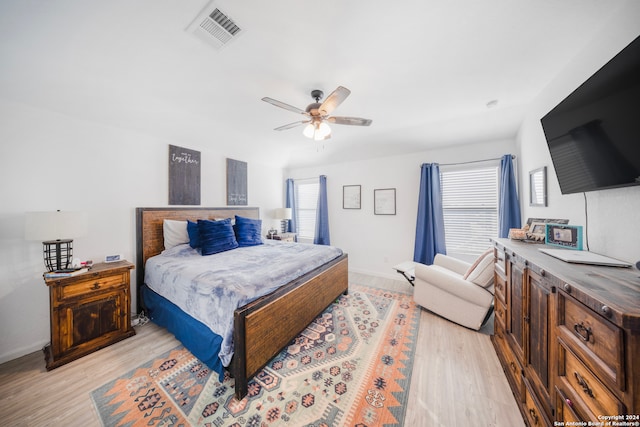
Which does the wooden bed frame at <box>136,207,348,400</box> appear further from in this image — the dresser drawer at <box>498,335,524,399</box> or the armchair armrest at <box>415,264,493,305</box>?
the dresser drawer at <box>498,335,524,399</box>

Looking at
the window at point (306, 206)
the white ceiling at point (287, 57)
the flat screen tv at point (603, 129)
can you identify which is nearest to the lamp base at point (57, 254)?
the white ceiling at point (287, 57)

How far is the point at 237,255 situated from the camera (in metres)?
2.71

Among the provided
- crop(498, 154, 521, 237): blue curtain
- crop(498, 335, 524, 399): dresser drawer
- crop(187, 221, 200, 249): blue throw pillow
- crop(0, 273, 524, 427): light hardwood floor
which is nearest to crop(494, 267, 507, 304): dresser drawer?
crop(498, 335, 524, 399): dresser drawer

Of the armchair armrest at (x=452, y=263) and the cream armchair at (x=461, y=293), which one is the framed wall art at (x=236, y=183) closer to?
the cream armchair at (x=461, y=293)

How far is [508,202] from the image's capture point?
301cm

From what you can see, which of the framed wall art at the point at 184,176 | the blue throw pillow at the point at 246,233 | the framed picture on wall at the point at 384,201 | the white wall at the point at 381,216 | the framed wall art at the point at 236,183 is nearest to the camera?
the framed wall art at the point at 184,176

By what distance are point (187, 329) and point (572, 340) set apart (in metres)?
2.62

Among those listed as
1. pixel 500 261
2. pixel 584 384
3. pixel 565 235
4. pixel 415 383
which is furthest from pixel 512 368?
pixel 565 235

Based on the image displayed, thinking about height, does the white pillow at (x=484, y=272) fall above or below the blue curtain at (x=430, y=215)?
below

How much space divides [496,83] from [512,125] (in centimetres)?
114

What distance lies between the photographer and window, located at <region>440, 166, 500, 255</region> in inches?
132

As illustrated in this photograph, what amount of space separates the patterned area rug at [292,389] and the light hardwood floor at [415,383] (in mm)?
108

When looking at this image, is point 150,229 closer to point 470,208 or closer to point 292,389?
point 292,389

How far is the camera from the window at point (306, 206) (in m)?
5.10
